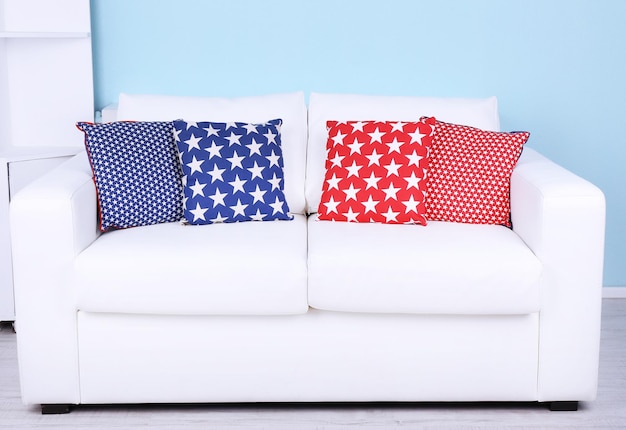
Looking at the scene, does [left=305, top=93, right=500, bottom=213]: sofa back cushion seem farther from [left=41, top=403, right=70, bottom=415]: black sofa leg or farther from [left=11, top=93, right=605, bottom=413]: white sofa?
[left=41, top=403, right=70, bottom=415]: black sofa leg

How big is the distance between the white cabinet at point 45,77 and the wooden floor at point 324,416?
46.4 inches

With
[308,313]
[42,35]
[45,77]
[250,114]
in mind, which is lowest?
[308,313]

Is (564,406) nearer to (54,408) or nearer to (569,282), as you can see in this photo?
(569,282)

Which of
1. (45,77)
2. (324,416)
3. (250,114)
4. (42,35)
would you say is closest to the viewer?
(324,416)

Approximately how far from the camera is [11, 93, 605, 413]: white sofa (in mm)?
2629

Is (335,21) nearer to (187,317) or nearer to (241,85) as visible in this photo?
(241,85)

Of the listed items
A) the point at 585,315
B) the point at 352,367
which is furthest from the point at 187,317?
the point at 585,315

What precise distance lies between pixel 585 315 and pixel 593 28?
5.08ft

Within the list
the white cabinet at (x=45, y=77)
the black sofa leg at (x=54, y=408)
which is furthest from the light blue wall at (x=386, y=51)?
the black sofa leg at (x=54, y=408)

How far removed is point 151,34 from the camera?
3770mm

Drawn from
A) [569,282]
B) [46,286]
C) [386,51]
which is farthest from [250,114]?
[569,282]

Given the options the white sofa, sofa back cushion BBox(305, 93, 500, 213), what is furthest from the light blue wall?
the white sofa

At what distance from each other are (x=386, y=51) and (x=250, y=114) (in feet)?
2.48

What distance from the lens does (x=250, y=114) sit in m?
3.34
